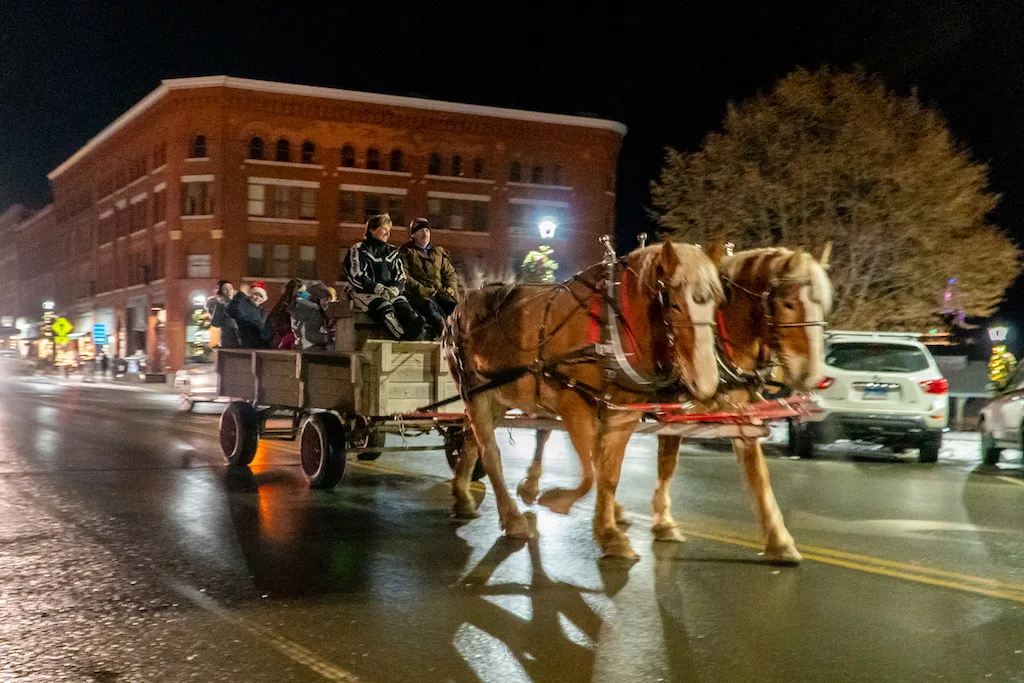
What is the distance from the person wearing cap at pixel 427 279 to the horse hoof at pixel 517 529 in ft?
9.62

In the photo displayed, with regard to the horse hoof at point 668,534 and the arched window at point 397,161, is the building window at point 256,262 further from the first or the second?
the horse hoof at point 668,534

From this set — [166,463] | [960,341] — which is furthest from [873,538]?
[960,341]

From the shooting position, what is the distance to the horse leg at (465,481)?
9047 millimetres

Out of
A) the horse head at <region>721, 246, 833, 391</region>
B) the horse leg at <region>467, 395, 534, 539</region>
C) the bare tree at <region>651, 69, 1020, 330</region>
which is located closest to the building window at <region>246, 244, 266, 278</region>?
the bare tree at <region>651, 69, 1020, 330</region>

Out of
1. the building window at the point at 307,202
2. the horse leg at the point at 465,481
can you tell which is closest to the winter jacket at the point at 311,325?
the horse leg at the point at 465,481

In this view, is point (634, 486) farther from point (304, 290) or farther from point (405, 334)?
point (304, 290)

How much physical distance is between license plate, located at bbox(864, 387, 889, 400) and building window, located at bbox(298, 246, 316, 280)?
134 feet

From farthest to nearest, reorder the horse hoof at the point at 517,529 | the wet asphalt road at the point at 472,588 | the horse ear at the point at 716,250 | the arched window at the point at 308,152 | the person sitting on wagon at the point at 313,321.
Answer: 1. the arched window at the point at 308,152
2. the person sitting on wagon at the point at 313,321
3. the horse hoof at the point at 517,529
4. the horse ear at the point at 716,250
5. the wet asphalt road at the point at 472,588

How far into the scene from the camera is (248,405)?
39.6 feet

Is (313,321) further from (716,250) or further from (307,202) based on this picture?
(307,202)

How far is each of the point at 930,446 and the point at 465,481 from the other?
817 centimetres

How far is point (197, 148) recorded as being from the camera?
169 feet

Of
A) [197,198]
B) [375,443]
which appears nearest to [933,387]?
[375,443]

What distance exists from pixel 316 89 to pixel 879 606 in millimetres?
48587
